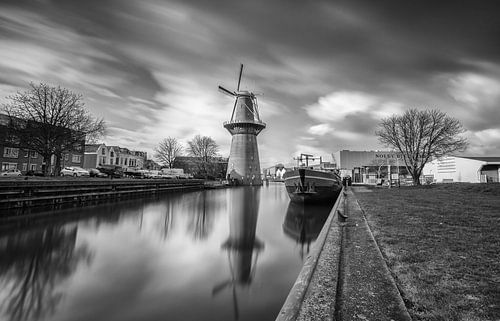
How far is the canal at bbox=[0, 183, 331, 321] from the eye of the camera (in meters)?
3.65

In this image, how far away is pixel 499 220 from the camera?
6.86 m

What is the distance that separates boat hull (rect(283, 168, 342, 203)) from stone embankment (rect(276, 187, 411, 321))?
13378mm

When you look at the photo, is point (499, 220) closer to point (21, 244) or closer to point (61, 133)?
point (21, 244)

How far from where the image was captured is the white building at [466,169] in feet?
112

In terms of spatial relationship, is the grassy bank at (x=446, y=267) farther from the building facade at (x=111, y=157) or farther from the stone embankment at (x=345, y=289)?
the building facade at (x=111, y=157)

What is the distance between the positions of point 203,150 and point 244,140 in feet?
54.1

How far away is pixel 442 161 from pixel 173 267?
161 feet

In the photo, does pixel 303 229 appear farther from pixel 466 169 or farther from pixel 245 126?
pixel 245 126

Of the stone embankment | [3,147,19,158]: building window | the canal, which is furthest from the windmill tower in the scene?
the stone embankment

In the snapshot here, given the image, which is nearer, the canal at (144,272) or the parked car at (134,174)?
the canal at (144,272)

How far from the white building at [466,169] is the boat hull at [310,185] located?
93.7 ft

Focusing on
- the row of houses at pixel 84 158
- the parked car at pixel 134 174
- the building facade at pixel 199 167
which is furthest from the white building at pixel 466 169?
the row of houses at pixel 84 158

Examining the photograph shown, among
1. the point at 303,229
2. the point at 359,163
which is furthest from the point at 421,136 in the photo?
the point at 359,163

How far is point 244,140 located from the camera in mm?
48938
